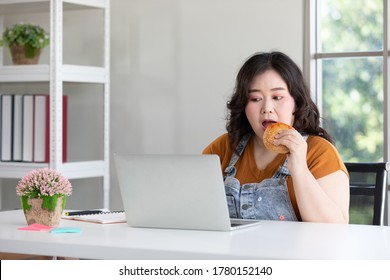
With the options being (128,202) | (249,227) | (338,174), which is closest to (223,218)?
(249,227)

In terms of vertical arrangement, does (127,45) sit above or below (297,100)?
above

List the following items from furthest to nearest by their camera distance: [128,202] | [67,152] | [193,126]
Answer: [67,152]
[193,126]
[128,202]

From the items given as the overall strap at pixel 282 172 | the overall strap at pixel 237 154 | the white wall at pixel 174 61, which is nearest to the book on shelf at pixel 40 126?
the white wall at pixel 174 61

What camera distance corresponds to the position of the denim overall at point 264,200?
2.23 m

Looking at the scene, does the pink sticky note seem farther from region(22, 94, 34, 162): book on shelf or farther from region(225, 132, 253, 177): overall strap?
region(22, 94, 34, 162): book on shelf

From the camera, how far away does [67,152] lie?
3928 mm

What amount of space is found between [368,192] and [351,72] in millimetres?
1044

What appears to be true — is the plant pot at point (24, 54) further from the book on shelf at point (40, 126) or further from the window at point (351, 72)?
the window at point (351, 72)

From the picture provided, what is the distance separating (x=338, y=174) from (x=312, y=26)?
4.29ft

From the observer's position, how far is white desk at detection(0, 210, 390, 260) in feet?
5.22

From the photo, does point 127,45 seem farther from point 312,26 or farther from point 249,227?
point 249,227
